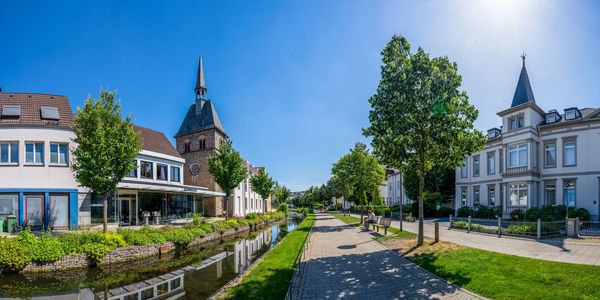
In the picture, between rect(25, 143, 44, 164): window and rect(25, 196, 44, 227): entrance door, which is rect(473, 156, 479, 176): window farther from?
rect(25, 143, 44, 164): window

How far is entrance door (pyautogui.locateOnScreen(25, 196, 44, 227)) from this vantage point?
18.2 meters

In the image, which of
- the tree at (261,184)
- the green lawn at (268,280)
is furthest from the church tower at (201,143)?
the green lawn at (268,280)

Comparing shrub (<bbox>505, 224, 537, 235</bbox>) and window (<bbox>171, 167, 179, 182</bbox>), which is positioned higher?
window (<bbox>171, 167, 179, 182</bbox>)

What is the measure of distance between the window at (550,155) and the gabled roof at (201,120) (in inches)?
1407

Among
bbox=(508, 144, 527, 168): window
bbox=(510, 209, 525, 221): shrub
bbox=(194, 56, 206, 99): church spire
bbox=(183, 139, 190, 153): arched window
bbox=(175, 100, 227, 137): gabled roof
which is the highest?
bbox=(194, 56, 206, 99): church spire

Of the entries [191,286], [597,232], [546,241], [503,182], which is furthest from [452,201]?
[191,286]

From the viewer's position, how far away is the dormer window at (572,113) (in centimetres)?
2286

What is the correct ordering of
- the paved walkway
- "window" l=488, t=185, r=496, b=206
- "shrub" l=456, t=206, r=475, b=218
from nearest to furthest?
the paved walkway, "window" l=488, t=185, r=496, b=206, "shrub" l=456, t=206, r=475, b=218

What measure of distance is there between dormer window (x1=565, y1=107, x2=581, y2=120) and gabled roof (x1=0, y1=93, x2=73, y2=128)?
3833 centimetres

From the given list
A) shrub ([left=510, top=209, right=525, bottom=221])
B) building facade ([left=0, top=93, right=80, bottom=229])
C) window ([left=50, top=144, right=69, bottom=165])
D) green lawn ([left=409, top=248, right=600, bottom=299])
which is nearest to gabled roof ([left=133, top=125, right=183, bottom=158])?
window ([left=50, top=144, right=69, bottom=165])

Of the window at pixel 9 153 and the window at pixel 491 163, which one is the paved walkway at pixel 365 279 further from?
the window at pixel 491 163

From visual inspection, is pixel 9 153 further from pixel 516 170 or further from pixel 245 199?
pixel 516 170

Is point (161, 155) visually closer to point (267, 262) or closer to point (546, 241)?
point (267, 262)

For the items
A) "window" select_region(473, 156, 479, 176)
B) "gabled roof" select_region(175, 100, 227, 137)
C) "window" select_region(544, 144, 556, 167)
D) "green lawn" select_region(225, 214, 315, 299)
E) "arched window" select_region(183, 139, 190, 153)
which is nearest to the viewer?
"green lawn" select_region(225, 214, 315, 299)
